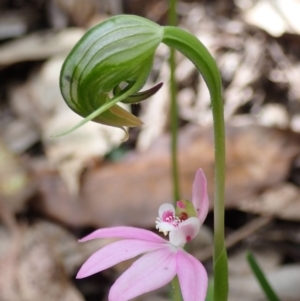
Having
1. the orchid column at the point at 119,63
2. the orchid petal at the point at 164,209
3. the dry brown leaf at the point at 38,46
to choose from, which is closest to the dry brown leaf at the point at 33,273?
the orchid petal at the point at 164,209

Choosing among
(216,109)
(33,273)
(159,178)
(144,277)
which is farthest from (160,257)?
(159,178)

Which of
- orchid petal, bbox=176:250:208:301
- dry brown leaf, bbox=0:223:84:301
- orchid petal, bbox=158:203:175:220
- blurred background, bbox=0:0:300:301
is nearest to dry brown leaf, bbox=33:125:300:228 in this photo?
blurred background, bbox=0:0:300:301

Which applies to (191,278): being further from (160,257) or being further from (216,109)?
(216,109)

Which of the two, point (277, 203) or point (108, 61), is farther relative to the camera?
point (277, 203)

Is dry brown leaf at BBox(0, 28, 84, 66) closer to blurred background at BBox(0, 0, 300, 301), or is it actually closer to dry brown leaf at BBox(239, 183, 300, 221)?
blurred background at BBox(0, 0, 300, 301)

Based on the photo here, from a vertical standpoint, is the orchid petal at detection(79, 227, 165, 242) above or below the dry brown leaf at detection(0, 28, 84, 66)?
above

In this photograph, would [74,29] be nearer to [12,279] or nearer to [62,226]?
[62,226]
